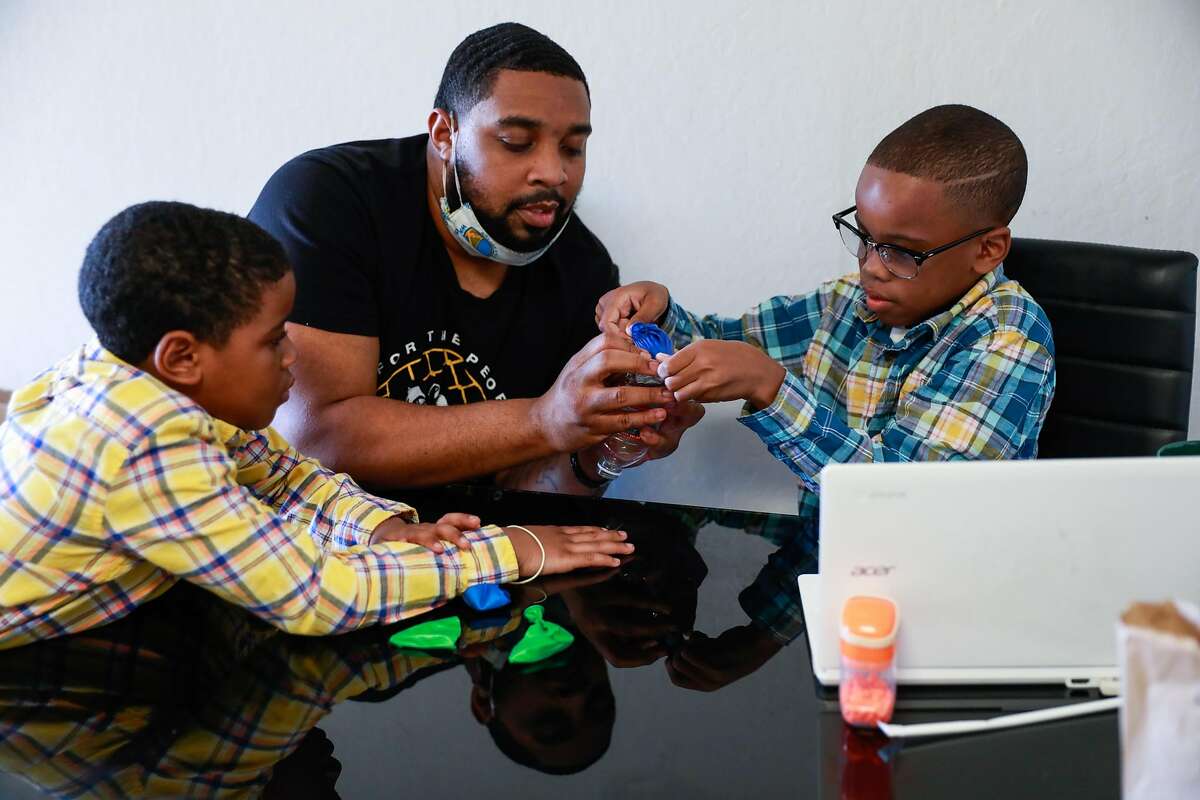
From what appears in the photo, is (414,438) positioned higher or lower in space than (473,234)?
lower

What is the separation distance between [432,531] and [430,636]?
20cm

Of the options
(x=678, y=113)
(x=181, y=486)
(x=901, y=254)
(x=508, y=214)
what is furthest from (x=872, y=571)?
(x=678, y=113)

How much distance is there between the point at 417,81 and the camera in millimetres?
2438

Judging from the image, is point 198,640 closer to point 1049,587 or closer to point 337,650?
point 337,650

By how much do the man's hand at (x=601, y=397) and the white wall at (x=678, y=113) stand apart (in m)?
0.71

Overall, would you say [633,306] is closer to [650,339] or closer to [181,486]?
[650,339]

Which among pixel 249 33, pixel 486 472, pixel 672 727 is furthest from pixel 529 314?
pixel 672 727

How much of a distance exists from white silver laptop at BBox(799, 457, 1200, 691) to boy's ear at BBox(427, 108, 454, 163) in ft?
3.81

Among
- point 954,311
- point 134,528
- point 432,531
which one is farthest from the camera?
point 954,311

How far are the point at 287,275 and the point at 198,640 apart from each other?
0.44 metres

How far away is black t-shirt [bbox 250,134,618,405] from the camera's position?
6.33 ft

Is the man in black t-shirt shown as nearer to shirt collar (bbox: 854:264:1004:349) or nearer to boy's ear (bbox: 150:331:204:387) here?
shirt collar (bbox: 854:264:1004:349)

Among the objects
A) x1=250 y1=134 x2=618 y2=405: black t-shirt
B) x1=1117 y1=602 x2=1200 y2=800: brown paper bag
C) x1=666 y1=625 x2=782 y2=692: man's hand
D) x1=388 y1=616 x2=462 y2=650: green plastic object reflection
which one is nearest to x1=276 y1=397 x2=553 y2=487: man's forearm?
x1=250 y1=134 x2=618 y2=405: black t-shirt

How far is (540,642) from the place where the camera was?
4.15 ft
